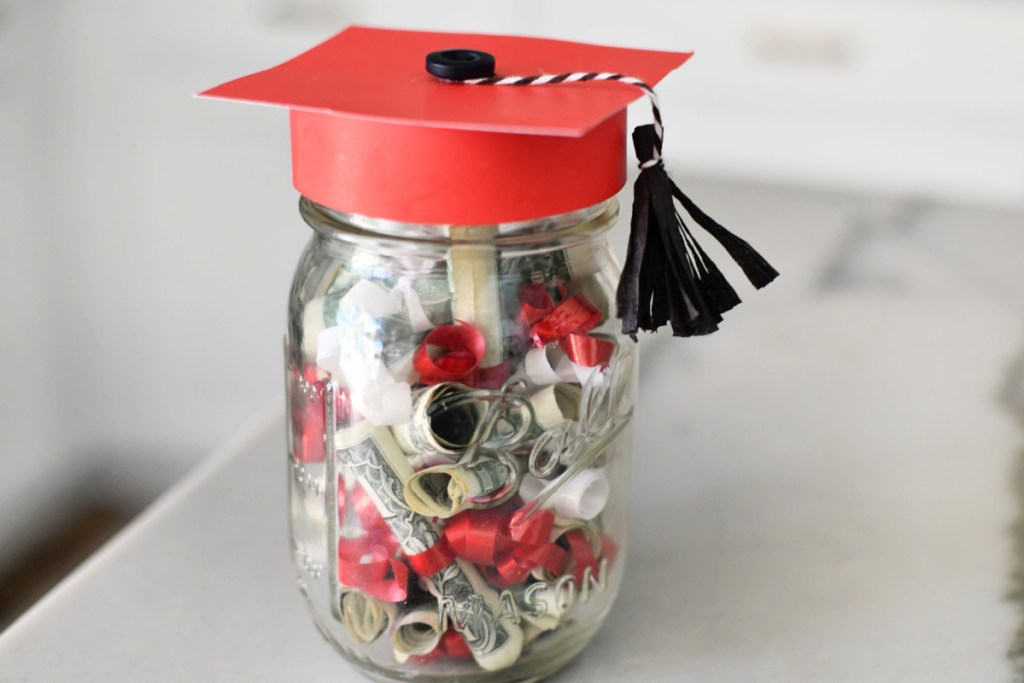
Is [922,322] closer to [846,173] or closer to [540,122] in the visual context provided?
[540,122]

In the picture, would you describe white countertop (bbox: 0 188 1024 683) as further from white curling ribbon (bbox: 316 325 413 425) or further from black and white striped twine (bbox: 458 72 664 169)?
black and white striped twine (bbox: 458 72 664 169)

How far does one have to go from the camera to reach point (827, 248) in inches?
42.5

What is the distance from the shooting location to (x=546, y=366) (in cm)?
47

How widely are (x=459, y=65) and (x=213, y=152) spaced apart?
157cm

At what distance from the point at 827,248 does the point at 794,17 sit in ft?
2.71

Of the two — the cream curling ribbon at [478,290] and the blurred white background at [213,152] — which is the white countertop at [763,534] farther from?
the blurred white background at [213,152]

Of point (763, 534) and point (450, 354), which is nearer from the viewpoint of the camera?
point (450, 354)

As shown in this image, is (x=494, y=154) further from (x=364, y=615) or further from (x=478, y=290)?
(x=364, y=615)

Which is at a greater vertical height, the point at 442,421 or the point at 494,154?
the point at 494,154

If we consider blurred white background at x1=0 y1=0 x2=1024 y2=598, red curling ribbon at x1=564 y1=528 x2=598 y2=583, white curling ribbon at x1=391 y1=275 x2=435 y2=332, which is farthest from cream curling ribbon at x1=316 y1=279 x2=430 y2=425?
blurred white background at x1=0 y1=0 x2=1024 y2=598

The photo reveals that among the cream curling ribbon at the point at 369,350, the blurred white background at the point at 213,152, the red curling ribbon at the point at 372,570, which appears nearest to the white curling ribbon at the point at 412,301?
the cream curling ribbon at the point at 369,350

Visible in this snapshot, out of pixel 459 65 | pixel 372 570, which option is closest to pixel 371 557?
pixel 372 570

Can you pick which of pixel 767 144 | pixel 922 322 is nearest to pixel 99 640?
pixel 922 322

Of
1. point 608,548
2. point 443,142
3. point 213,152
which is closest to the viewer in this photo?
point 443,142
